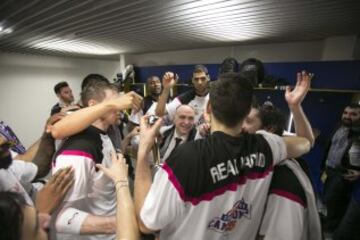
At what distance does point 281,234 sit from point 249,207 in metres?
0.20

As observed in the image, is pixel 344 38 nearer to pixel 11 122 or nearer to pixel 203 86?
pixel 203 86

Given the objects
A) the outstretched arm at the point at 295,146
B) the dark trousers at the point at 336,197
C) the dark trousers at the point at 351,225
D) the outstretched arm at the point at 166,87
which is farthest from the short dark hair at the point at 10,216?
the dark trousers at the point at 336,197

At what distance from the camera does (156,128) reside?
1.23 metres

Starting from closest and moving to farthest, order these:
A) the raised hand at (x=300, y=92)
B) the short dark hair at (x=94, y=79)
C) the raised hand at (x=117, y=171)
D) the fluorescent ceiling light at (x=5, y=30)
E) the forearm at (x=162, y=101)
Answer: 1. the raised hand at (x=117, y=171)
2. the raised hand at (x=300, y=92)
3. the short dark hair at (x=94, y=79)
4. the forearm at (x=162, y=101)
5. the fluorescent ceiling light at (x=5, y=30)

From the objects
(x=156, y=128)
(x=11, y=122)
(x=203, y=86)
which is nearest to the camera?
(x=156, y=128)

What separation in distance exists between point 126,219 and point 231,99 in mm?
690

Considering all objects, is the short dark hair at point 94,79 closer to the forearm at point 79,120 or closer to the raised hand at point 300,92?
the forearm at point 79,120

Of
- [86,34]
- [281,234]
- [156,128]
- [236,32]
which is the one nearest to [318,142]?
[236,32]

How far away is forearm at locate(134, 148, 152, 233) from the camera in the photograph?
100 centimetres

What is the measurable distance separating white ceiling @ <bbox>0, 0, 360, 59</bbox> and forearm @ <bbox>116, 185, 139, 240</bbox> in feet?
7.45

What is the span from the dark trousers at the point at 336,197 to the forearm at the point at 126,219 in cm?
330

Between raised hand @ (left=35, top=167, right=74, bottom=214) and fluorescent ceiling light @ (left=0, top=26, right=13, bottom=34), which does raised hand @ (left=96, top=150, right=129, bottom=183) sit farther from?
fluorescent ceiling light @ (left=0, top=26, right=13, bottom=34)

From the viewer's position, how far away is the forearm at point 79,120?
4.01 ft

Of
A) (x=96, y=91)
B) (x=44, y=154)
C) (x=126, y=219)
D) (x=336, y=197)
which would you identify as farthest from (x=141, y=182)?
(x=336, y=197)
